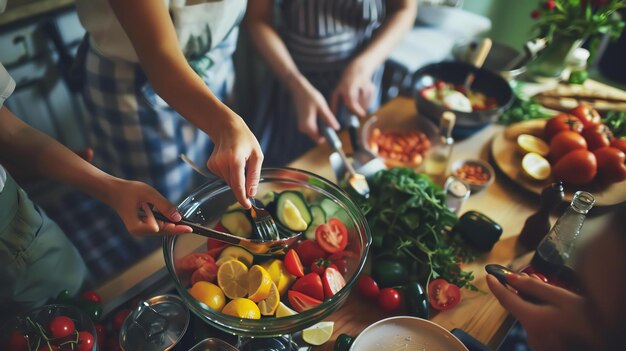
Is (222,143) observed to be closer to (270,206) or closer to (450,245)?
(270,206)

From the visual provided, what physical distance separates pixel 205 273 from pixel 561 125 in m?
1.10

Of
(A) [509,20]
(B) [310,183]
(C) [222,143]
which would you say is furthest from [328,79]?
(A) [509,20]

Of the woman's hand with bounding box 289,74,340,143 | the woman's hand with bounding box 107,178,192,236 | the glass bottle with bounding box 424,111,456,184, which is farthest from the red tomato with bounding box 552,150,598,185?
the woman's hand with bounding box 107,178,192,236

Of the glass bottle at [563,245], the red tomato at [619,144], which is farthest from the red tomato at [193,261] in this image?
the red tomato at [619,144]

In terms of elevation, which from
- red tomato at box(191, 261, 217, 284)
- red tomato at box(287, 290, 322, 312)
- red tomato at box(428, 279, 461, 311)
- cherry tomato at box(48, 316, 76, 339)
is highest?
red tomato at box(191, 261, 217, 284)

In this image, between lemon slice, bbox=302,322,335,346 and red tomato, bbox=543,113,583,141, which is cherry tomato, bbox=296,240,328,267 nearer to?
lemon slice, bbox=302,322,335,346

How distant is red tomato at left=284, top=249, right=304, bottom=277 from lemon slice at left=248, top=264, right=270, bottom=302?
2.1 inches

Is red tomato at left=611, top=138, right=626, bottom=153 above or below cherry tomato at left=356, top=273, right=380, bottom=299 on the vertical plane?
above

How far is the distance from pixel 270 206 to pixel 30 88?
4.60 feet

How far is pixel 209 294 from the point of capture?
0.74m

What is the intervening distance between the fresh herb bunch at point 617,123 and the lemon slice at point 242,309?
125cm

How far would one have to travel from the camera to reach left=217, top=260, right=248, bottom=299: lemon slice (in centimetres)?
76

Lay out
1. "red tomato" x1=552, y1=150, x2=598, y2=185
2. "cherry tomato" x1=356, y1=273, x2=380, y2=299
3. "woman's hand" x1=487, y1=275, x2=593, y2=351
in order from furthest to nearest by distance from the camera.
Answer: "red tomato" x1=552, y1=150, x2=598, y2=185, "cherry tomato" x1=356, y1=273, x2=380, y2=299, "woman's hand" x1=487, y1=275, x2=593, y2=351

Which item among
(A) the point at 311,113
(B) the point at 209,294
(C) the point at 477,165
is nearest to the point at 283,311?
(B) the point at 209,294
